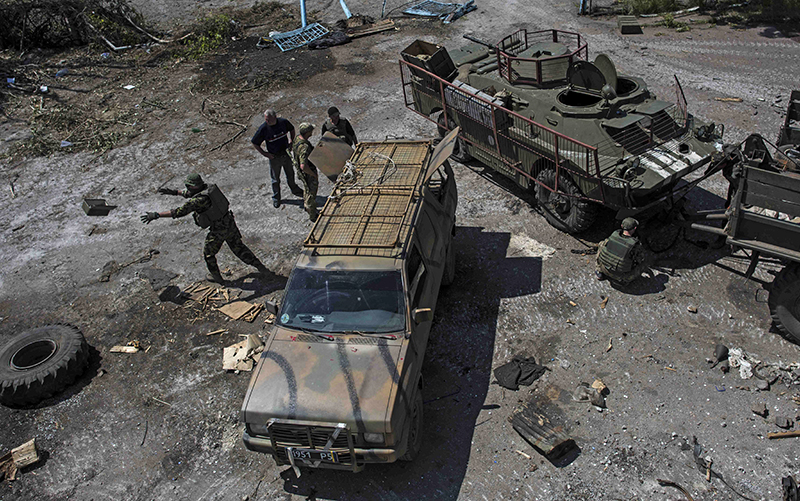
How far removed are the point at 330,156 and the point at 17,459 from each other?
18.2ft

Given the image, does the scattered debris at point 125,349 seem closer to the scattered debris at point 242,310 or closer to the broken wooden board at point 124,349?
the broken wooden board at point 124,349

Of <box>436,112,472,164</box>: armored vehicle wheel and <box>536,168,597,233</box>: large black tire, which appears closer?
<box>536,168,597,233</box>: large black tire

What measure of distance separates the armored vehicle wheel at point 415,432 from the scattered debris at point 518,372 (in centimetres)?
120

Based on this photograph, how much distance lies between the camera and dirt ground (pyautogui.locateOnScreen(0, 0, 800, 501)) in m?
5.46

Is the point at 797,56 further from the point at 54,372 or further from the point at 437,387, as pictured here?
the point at 54,372

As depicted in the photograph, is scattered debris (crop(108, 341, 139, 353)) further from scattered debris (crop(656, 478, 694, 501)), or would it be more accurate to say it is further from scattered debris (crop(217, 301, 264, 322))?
scattered debris (crop(656, 478, 694, 501))

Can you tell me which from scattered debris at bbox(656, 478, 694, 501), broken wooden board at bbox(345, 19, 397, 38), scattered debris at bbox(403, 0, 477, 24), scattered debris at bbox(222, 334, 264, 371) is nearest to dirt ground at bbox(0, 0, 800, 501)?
scattered debris at bbox(656, 478, 694, 501)

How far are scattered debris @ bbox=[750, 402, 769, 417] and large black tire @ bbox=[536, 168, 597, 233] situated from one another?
330 cm

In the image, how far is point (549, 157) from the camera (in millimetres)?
8125

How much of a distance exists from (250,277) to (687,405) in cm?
621

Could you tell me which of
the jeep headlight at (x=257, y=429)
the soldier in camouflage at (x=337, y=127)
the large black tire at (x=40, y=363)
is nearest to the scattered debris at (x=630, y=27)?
the soldier in camouflage at (x=337, y=127)

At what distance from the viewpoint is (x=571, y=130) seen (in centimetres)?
799

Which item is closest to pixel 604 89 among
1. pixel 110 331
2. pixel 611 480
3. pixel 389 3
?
pixel 611 480

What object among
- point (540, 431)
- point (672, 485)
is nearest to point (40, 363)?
point (540, 431)
